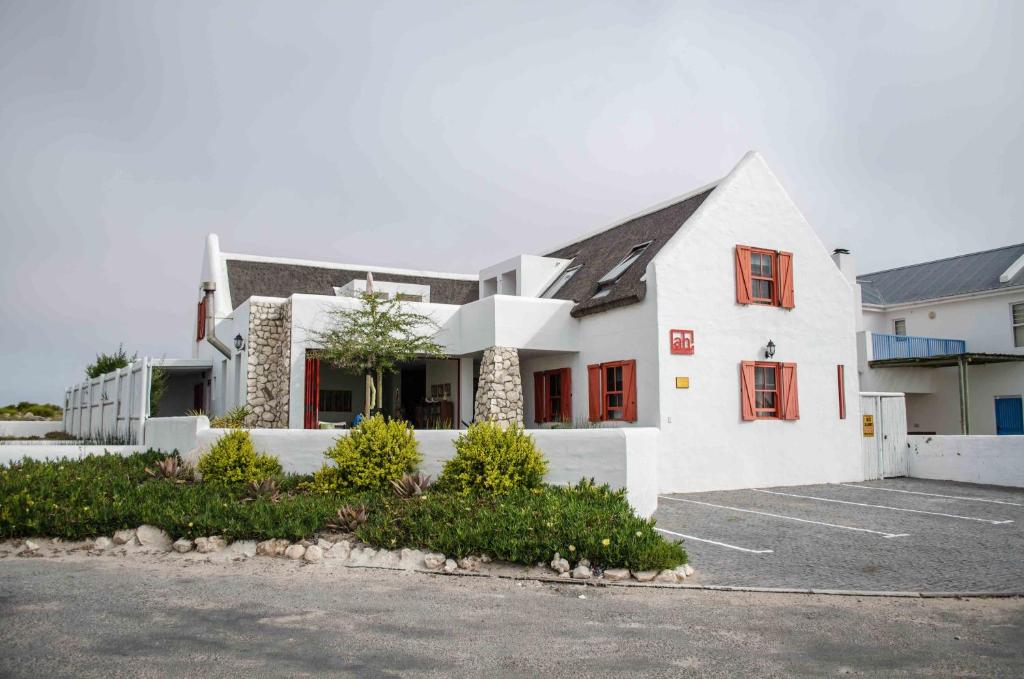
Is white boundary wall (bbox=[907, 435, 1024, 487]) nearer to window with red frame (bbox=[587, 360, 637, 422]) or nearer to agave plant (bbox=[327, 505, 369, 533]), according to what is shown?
window with red frame (bbox=[587, 360, 637, 422])

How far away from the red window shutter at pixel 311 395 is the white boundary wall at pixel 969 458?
15.0 m

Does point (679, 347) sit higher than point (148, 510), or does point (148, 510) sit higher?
point (679, 347)

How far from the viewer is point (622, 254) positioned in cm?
2055

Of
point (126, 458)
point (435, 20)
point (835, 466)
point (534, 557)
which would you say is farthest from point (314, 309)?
point (835, 466)

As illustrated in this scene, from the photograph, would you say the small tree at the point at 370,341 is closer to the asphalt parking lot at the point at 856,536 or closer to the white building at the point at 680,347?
the white building at the point at 680,347

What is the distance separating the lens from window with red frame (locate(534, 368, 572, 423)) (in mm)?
19859

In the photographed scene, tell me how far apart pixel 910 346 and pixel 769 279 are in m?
10.7

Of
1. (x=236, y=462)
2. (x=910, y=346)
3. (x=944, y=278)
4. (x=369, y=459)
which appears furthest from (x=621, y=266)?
(x=944, y=278)

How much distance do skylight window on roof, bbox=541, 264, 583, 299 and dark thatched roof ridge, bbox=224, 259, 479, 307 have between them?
17.5 feet

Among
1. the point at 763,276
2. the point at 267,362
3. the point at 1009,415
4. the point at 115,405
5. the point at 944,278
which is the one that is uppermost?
the point at 944,278

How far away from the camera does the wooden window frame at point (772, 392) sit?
17688mm

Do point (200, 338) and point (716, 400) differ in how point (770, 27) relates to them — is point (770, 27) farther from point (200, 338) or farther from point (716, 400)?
point (200, 338)

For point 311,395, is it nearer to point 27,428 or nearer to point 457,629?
point 457,629

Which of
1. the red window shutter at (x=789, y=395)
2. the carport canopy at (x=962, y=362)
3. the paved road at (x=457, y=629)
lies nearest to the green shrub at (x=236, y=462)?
the paved road at (x=457, y=629)
